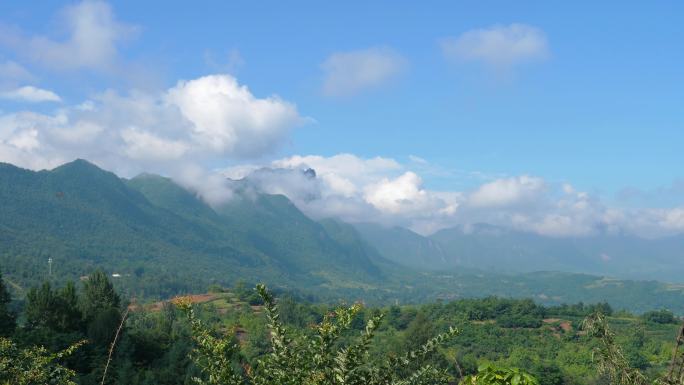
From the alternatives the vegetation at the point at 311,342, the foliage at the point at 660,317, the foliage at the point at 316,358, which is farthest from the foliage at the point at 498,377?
the foliage at the point at 660,317

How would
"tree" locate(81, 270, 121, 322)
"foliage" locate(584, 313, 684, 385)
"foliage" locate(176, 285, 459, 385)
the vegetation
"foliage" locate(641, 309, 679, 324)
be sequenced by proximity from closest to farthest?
1. "foliage" locate(176, 285, 459, 385)
2. the vegetation
3. "foliage" locate(584, 313, 684, 385)
4. "tree" locate(81, 270, 121, 322)
5. "foliage" locate(641, 309, 679, 324)

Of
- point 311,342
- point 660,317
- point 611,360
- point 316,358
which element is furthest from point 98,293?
point 660,317

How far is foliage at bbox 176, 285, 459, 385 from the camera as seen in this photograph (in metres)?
7.04

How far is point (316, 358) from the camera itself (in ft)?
23.8

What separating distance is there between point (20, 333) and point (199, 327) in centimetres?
5187

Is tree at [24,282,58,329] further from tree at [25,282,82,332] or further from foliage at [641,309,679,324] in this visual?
foliage at [641,309,679,324]

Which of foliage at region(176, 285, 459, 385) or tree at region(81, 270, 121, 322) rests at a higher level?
foliage at region(176, 285, 459, 385)

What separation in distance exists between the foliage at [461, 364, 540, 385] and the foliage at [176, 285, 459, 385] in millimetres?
498

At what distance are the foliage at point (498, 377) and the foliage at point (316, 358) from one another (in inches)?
19.6

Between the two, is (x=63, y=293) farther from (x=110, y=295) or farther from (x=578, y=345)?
(x=578, y=345)

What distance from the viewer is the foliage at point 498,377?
7.09m

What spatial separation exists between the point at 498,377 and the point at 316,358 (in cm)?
228

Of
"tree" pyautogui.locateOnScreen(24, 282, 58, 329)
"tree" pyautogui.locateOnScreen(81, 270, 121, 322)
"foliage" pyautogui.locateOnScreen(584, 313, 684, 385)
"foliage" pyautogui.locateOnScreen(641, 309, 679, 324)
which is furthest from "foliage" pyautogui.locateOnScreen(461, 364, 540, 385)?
"foliage" pyautogui.locateOnScreen(641, 309, 679, 324)

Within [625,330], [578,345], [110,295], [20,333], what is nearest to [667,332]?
[625,330]
